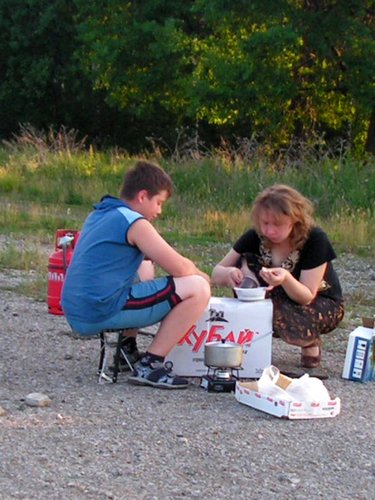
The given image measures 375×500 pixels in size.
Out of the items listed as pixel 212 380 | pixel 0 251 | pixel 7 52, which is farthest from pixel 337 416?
pixel 7 52

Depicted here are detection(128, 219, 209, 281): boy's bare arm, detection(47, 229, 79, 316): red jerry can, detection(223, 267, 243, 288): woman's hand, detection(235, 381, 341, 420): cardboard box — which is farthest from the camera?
detection(47, 229, 79, 316): red jerry can

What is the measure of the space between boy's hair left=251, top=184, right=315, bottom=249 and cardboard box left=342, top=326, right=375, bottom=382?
633mm

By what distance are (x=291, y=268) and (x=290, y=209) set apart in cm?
43

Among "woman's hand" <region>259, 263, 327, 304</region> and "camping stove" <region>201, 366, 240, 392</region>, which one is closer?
"camping stove" <region>201, 366, 240, 392</region>

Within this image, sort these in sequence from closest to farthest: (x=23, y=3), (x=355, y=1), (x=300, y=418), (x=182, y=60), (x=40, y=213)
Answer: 1. (x=300, y=418)
2. (x=40, y=213)
3. (x=355, y=1)
4. (x=182, y=60)
5. (x=23, y=3)

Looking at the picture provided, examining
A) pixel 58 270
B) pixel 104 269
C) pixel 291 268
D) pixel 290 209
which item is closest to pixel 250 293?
pixel 291 268

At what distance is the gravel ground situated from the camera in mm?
4395

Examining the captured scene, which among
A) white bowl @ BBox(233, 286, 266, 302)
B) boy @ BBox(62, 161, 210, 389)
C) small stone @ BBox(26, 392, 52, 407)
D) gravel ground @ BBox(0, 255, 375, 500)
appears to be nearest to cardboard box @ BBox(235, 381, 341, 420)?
gravel ground @ BBox(0, 255, 375, 500)

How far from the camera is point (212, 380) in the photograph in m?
5.99

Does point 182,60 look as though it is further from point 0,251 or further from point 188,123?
point 0,251

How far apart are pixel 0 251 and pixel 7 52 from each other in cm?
2799

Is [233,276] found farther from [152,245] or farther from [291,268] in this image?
[152,245]

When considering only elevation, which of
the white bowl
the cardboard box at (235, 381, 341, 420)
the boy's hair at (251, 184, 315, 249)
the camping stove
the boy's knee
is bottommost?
the camping stove

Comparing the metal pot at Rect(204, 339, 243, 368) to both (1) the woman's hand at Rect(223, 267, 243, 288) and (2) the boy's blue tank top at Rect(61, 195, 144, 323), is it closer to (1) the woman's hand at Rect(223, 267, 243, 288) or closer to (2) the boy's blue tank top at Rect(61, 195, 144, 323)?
(2) the boy's blue tank top at Rect(61, 195, 144, 323)
